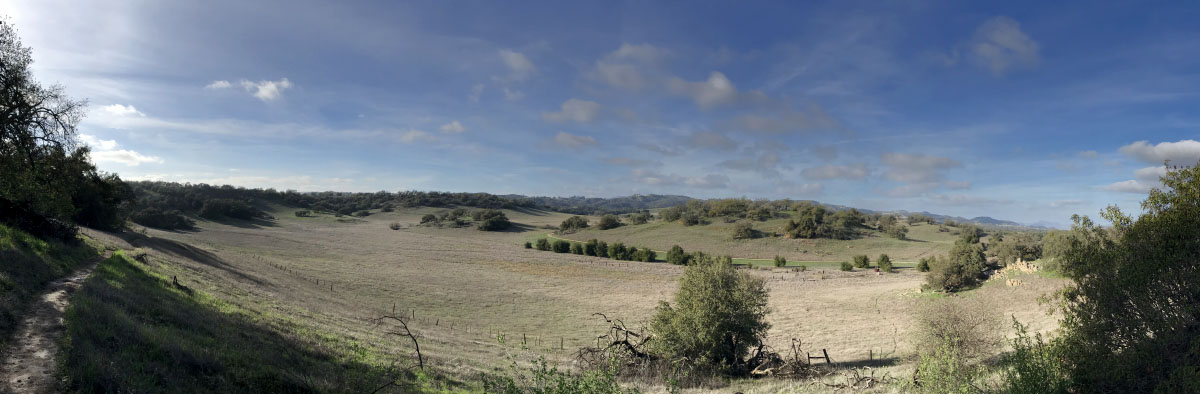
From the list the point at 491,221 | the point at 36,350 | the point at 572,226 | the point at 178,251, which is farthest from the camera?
the point at 572,226

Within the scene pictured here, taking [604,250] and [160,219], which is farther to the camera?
[604,250]

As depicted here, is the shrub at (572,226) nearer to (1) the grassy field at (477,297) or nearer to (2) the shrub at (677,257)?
(1) the grassy field at (477,297)

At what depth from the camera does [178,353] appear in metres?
10.0

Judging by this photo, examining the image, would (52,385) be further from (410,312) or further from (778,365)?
(410,312)

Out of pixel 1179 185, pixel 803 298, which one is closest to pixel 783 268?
pixel 803 298

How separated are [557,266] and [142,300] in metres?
59.9

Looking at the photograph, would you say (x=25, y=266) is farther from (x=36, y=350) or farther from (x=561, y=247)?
(x=561, y=247)

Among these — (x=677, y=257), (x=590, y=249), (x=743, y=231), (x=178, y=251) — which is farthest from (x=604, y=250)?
(x=178, y=251)

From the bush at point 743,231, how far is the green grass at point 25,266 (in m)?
108

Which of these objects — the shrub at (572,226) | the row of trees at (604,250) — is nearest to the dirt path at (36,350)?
the row of trees at (604,250)

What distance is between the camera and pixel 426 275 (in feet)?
184

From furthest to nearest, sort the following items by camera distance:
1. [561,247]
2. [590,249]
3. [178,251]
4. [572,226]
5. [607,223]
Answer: [572,226], [607,223], [561,247], [590,249], [178,251]

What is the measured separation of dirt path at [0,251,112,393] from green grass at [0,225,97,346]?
242 millimetres

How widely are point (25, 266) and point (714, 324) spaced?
87.2ft
